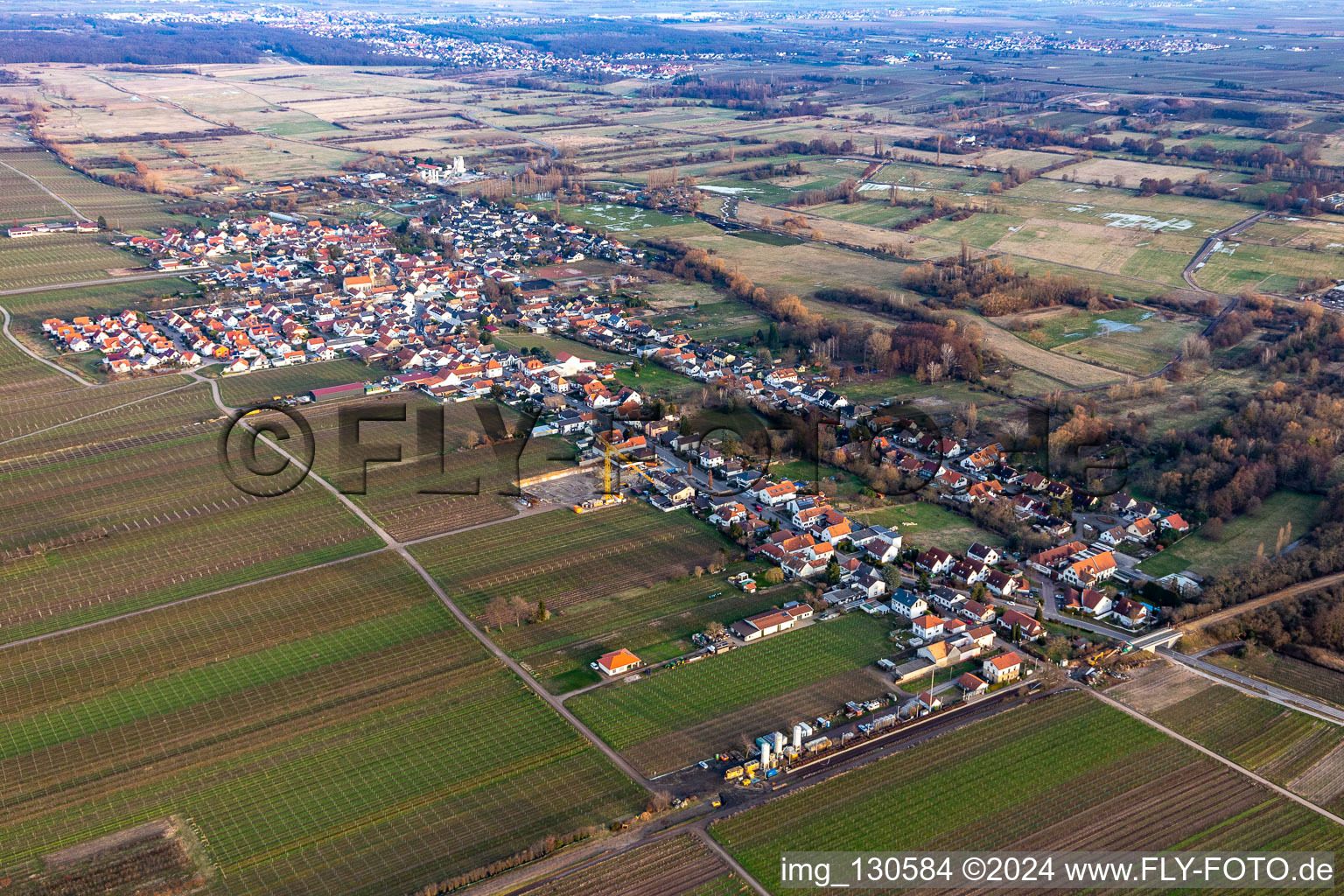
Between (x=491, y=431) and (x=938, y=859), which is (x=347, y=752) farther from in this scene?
(x=491, y=431)

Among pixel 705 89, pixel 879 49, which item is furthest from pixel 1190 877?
pixel 879 49

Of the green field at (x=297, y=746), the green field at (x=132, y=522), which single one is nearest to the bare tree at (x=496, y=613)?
the green field at (x=297, y=746)

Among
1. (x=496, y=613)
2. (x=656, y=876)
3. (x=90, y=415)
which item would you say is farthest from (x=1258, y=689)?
(x=90, y=415)

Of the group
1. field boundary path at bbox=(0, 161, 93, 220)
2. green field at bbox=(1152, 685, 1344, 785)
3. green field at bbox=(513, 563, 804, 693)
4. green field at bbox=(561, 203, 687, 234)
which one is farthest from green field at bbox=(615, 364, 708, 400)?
field boundary path at bbox=(0, 161, 93, 220)

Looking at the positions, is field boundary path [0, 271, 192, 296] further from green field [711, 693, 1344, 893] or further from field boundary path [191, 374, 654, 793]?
green field [711, 693, 1344, 893]

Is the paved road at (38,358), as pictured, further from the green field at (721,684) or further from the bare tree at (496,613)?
the green field at (721,684)

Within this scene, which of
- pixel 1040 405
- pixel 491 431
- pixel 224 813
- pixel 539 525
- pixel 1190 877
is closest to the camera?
pixel 1190 877

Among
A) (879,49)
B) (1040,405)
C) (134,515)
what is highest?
(879,49)
